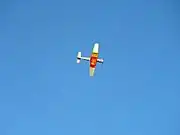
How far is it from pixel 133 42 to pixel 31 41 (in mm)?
556

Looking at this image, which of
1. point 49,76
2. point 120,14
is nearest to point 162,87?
point 120,14

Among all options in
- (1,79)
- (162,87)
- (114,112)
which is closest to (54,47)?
(1,79)

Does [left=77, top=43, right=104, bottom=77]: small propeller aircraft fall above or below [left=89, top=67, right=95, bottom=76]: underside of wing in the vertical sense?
above

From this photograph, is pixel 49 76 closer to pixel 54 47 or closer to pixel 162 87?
pixel 54 47

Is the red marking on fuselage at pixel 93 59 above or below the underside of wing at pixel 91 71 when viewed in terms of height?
above

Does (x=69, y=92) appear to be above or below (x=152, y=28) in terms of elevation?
below

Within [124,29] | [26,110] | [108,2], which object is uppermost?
[108,2]

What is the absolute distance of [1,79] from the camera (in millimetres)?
2330

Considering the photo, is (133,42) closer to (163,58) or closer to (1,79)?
(163,58)

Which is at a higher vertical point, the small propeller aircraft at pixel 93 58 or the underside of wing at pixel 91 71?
the small propeller aircraft at pixel 93 58

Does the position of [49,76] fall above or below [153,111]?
above

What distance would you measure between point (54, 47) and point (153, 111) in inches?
24.9

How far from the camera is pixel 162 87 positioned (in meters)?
2.29

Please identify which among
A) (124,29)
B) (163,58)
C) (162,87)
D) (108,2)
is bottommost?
(162,87)
